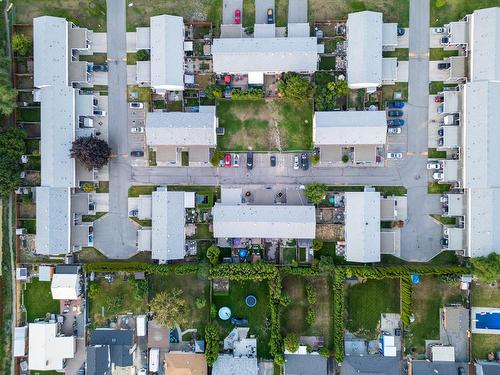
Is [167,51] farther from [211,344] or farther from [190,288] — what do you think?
[211,344]

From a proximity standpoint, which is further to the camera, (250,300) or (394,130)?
(250,300)

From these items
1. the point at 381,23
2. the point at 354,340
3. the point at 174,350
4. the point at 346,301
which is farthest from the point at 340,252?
the point at 381,23

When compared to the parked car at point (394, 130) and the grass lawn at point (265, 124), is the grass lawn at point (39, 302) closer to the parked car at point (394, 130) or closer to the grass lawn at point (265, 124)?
the grass lawn at point (265, 124)

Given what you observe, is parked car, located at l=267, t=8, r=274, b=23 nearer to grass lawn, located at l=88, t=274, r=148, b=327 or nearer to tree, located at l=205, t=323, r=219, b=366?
grass lawn, located at l=88, t=274, r=148, b=327

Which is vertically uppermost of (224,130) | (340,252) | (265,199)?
(224,130)

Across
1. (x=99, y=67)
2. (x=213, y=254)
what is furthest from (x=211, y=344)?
(x=99, y=67)

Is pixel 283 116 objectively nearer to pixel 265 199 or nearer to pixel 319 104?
pixel 319 104

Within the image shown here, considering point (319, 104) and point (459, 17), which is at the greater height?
point (459, 17)
